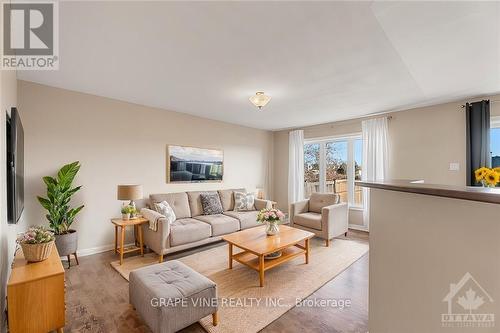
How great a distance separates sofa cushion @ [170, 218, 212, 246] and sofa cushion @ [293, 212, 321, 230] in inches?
65.4

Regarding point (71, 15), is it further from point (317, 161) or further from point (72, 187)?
point (317, 161)

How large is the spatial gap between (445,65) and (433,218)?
7.11ft

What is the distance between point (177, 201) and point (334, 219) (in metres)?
2.78

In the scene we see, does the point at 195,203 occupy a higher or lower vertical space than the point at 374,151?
lower

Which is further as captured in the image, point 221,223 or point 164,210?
point 221,223

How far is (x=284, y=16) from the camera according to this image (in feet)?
Result: 5.48

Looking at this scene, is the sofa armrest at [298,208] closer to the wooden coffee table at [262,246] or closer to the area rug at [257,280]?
the area rug at [257,280]

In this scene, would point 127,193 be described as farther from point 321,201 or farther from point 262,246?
point 321,201

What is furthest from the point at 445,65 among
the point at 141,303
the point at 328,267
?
the point at 141,303

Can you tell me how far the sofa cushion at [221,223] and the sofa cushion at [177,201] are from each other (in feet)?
0.87

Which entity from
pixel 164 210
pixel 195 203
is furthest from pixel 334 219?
pixel 164 210

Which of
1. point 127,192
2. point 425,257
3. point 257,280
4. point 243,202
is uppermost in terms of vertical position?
point 127,192

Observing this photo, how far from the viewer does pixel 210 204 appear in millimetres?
4406

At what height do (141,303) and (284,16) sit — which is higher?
(284,16)
